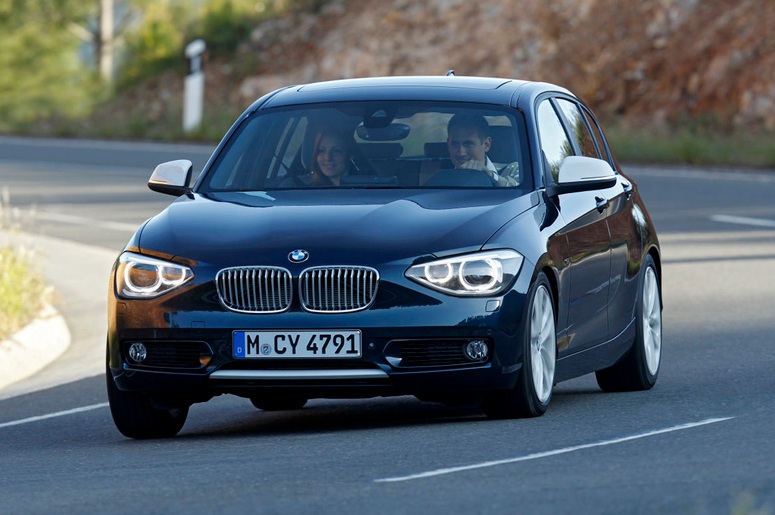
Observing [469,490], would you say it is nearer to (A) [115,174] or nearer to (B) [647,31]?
(A) [115,174]

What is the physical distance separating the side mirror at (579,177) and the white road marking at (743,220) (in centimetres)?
1143

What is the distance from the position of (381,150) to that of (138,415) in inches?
66.3

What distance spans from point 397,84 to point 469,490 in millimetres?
3462

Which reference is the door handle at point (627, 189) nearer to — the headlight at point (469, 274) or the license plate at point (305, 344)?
the headlight at point (469, 274)

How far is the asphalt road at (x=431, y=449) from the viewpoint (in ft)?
20.5

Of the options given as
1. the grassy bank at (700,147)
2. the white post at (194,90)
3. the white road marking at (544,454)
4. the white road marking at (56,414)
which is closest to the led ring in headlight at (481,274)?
the white road marking at (544,454)

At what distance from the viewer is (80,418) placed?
31.9ft

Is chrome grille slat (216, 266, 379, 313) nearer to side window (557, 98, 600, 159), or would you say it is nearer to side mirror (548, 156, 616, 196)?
side mirror (548, 156, 616, 196)

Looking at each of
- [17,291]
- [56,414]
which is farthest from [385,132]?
[17,291]

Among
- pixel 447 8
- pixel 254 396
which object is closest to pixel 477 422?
pixel 254 396

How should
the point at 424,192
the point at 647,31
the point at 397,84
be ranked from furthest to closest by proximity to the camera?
the point at 647,31 < the point at 397,84 < the point at 424,192

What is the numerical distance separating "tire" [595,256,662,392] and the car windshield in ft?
4.29

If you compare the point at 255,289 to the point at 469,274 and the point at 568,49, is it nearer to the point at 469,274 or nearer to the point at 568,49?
the point at 469,274

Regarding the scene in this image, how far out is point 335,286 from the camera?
778 cm
